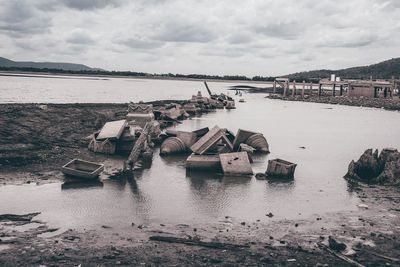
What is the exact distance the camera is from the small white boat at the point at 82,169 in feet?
50.8

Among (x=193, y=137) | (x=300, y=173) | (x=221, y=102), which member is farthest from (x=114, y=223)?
(x=221, y=102)

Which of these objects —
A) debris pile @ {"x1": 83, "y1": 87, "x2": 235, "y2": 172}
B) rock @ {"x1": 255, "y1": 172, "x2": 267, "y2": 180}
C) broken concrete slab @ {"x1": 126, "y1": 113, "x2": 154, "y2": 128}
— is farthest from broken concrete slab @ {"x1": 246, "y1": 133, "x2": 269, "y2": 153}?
broken concrete slab @ {"x1": 126, "y1": 113, "x2": 154, "y2": 128}

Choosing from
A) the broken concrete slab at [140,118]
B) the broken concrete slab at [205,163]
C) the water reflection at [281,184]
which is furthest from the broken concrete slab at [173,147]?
the broken concrete slab at [140,118]

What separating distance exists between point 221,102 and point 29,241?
54.6m

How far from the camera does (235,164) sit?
705 inches

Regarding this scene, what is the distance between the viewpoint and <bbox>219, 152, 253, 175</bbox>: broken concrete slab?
697 inches

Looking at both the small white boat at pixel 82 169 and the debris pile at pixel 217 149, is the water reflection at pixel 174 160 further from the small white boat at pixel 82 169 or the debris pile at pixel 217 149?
the small white boat at pixel 82 169

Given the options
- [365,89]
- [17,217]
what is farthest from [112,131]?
[365,89]

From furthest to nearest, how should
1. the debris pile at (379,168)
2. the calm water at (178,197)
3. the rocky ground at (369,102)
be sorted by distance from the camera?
the rocky ground at (369,102), the debris pile at (379,168), the calm water at (178,197)

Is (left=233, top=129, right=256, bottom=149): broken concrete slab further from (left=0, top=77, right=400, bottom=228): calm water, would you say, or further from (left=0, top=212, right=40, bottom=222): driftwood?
(left=0, top=212, right=40, bottom=222): driftwood

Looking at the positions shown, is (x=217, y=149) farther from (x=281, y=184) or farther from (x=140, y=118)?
(x=140, y=118)

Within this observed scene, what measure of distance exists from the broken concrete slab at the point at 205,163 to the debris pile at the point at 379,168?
17.9 feet

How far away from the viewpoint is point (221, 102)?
63.2 metres

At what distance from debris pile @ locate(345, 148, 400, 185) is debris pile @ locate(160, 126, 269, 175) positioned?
4471mm
